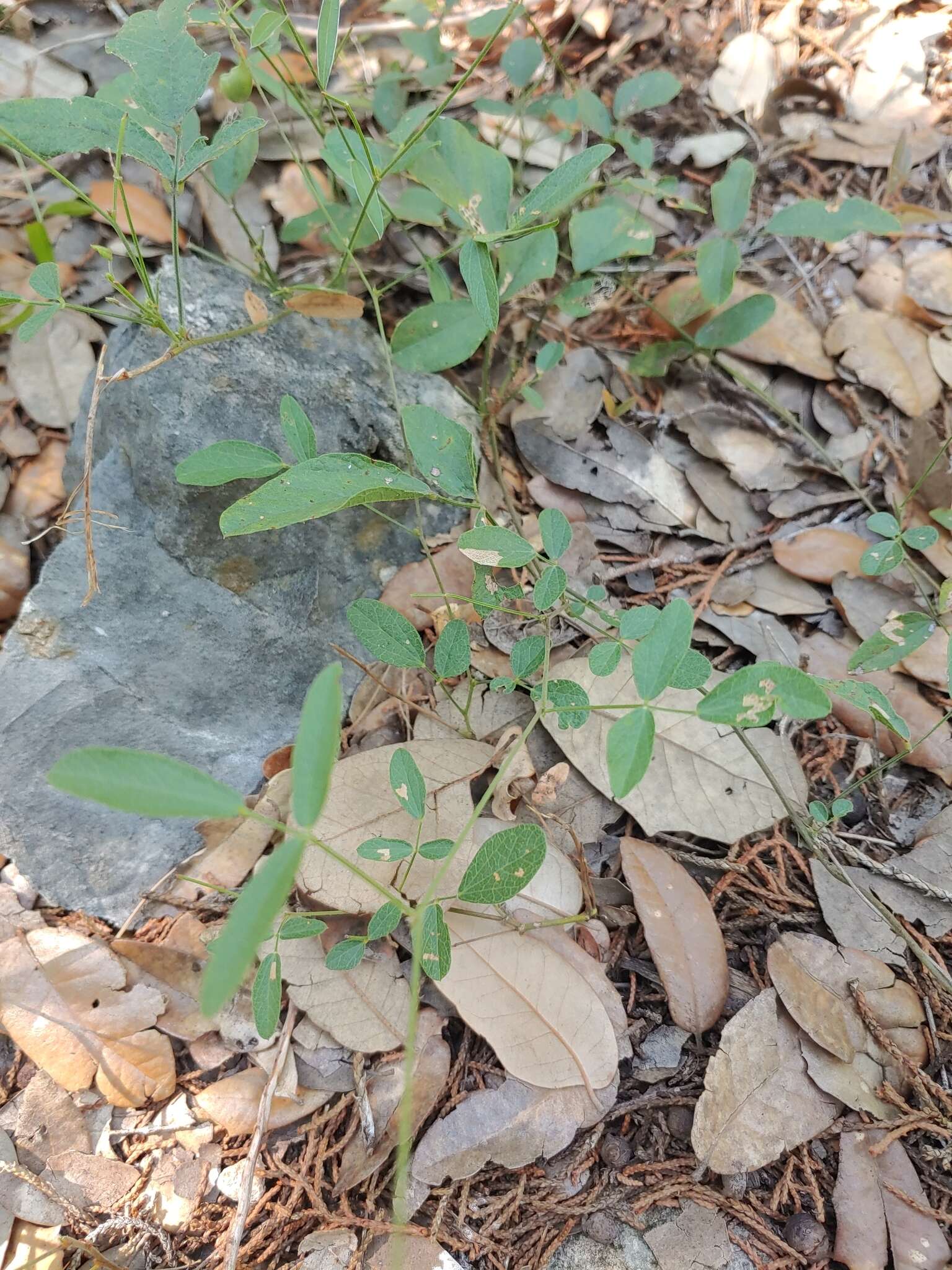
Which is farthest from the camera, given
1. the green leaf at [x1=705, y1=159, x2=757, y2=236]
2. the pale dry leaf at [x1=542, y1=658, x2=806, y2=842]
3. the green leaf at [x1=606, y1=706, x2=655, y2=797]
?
the green leaf at [x1=705, y1=159, x2=757, y2=236]

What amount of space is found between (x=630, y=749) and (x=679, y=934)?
0.56 m

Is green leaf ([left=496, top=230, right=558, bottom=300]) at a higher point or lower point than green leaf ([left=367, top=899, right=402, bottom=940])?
higher

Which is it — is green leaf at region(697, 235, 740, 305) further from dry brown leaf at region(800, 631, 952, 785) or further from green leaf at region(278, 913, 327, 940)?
green leaf at region(278, 913, 327, 940)

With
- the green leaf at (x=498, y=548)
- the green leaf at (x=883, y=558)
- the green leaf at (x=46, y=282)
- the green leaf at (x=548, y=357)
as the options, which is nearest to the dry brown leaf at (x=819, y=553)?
the green leaf at (x=883, y=558)

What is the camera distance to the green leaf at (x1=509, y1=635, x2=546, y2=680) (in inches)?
56.4

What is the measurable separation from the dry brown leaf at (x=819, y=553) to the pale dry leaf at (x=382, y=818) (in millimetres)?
824

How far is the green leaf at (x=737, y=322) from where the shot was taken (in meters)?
1.90

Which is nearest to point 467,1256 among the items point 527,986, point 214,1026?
point 527,986

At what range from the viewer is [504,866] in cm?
125

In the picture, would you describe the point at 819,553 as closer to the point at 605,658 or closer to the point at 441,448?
the point at 605,658

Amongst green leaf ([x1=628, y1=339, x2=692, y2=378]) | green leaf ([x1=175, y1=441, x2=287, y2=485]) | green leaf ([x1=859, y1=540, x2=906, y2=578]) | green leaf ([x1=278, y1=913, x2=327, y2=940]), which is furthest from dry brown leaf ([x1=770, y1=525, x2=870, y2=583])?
green leaf ([x1=278, y1=913, x2=327, y2=940])

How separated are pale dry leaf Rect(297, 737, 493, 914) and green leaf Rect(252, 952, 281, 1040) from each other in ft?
0.54

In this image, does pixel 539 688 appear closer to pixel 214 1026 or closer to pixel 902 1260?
pixel 214 1026

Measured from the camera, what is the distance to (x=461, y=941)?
54.6 inches
